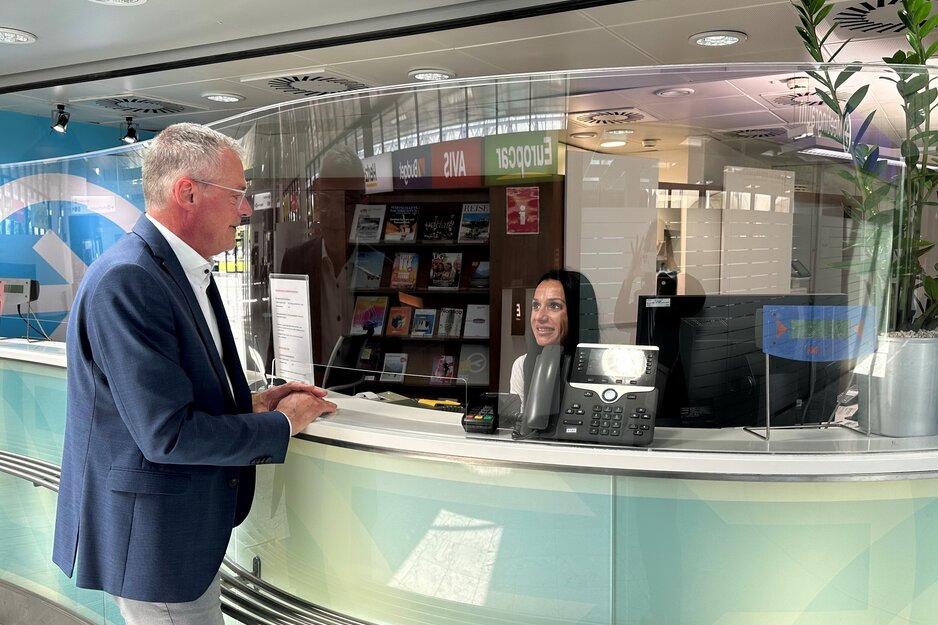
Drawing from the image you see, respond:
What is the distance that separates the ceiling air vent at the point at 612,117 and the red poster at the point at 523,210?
24cm

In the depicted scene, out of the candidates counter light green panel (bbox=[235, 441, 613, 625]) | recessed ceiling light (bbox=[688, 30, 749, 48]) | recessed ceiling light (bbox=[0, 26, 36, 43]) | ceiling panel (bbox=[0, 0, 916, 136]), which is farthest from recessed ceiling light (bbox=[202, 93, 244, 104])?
counter light green panel (bbox=[235, 441, 613, 625])

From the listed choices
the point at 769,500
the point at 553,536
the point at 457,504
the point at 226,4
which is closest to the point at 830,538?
the point at 769,500

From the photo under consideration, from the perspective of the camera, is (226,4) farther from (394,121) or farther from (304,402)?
(304,402)

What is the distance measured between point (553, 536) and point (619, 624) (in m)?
0.28

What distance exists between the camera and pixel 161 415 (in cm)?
158

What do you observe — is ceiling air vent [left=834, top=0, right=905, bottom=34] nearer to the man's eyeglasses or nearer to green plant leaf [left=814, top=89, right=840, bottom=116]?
green plant leaf [left=814, top=89, right=840, bottom=116]

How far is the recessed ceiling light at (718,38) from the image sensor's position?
512cm

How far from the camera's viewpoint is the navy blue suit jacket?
5.25 ft

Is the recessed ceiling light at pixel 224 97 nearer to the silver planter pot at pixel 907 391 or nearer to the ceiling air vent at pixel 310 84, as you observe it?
the ceiling air vent at pixel 310 84

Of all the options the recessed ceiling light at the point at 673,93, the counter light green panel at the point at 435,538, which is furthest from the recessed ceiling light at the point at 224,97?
the recessed ceiling light at the point at 673,93

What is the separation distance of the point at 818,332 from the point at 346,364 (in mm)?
1396

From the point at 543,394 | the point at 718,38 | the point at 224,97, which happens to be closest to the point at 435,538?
the point at 543,394

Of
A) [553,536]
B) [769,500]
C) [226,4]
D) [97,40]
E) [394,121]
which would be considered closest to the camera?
[769,500]

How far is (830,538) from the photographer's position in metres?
1.85
